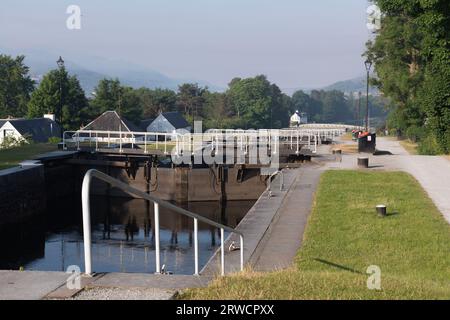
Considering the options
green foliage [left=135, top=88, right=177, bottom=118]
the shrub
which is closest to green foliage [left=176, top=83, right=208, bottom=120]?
green foliage [left=135, top=88, right=177, bottom=118]

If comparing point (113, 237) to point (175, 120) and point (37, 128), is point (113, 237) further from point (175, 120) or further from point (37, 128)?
point (175, 120)

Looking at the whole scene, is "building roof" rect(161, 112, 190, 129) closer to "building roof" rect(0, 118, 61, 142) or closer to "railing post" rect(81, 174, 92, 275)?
"building roof" rect(0, 118, 61, 142)

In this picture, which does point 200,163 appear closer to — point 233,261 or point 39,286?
point 233,261

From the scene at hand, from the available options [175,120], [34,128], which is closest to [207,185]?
[34,128]

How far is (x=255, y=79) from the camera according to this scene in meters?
131

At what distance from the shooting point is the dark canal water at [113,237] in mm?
19375

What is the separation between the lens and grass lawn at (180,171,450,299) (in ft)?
21.1

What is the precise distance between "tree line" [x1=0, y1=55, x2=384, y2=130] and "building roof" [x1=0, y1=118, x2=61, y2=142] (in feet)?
16.5

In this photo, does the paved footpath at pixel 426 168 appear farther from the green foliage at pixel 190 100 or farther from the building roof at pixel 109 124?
the green foliage at pixel 190 100

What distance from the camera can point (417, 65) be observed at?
1724 inches

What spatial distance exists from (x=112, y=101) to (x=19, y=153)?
4902cm

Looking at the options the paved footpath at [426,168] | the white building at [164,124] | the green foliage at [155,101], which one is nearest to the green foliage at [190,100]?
the green foliage at [155,101]

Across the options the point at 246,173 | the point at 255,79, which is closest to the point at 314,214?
the point at 246,173
